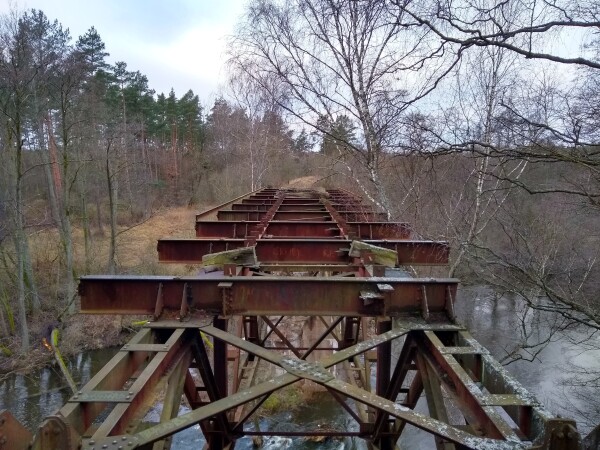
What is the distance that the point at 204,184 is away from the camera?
3650 centimetres

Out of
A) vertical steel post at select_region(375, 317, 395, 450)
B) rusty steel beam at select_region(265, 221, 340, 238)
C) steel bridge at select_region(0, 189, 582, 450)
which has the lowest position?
vertical steel post at select_region(375, 317, 395, 450)

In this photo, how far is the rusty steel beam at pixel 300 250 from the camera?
16.4 ft

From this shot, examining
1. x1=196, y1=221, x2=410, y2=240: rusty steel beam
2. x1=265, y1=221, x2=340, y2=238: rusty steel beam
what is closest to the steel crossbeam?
x1=196, y1=221, x2=410, y2=240: rusty steel beam

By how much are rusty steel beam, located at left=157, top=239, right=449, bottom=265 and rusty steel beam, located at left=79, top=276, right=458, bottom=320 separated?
1.53m

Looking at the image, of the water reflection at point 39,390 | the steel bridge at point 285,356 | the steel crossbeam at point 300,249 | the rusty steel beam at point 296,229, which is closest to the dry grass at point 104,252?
the water reflection at point 39,390

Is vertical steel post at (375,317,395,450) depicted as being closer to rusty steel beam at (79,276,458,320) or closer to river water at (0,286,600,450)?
rusty steel beam at (79,276,458,320)

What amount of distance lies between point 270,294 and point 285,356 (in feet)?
2.47

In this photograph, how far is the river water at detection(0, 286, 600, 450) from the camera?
1063 centimetres

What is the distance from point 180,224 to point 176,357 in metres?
26.8

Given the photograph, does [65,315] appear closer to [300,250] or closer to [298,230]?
[298,230]

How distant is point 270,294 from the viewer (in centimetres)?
340

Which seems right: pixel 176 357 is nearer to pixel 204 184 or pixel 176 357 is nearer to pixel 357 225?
pixel 357 225

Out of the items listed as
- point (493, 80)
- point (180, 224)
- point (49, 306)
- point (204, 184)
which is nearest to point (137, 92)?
point (204, 184)

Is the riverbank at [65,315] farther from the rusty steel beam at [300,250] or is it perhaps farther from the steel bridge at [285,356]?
the steel bridge at [285,356]
